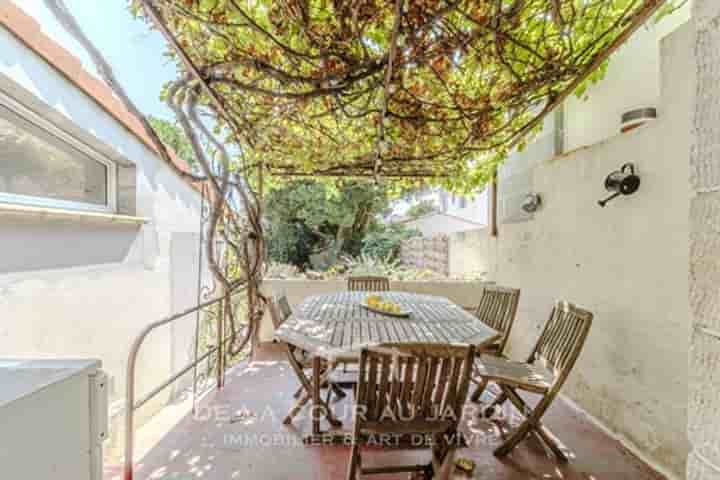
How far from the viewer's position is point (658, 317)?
7.06 ft

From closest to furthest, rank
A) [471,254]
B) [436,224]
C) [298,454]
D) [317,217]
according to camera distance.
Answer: [298,454] → [471,254] → [317,217] → [436,224]

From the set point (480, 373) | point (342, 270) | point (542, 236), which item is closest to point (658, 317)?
point (480, 373)

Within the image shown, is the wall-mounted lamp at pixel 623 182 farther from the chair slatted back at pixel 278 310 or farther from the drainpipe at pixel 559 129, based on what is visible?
the chair slatted back at pixel 278 310

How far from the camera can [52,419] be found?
2.29ft

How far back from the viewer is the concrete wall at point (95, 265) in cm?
234

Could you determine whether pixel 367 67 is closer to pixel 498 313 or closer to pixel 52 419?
pixel 52 419

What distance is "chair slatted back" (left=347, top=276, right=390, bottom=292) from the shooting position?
4.27 m

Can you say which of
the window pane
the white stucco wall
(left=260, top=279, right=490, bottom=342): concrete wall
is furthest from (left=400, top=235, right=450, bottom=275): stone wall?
the window pane

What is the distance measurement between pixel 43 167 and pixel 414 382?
11.2 ft

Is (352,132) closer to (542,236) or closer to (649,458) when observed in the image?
(542,236)

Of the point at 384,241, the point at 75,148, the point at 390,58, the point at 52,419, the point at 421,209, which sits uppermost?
the point at 421,209

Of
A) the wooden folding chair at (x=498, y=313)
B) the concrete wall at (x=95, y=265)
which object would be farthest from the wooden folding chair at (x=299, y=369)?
the concrete wall at (x=95, y=265)

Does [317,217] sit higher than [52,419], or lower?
higher

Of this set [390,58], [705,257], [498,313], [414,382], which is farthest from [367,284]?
[705,257]
